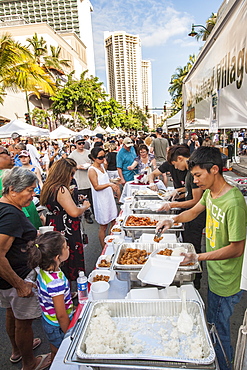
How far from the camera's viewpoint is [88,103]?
26.6m

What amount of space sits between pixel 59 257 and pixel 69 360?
2.56ft

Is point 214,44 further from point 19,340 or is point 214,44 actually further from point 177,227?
point 19,340

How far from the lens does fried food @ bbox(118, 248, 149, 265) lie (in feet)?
6.62

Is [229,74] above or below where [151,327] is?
above

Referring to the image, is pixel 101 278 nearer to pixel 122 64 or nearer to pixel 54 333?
pixel 54 333

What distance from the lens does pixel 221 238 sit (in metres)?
1.81

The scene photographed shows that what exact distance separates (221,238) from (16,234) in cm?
154

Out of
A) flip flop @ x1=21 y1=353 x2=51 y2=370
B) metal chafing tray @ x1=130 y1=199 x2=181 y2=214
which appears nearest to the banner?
metal chafing tray @ x1=130 y1=199 x2=181 y2=214

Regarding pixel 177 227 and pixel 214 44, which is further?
pixel 177 227

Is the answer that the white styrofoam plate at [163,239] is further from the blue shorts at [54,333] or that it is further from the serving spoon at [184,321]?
the blue shorts at [54,333]

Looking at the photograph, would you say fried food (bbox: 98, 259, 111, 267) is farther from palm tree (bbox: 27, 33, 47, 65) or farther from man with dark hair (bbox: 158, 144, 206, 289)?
palm tree (bbox: 27, 33, 47, 65)


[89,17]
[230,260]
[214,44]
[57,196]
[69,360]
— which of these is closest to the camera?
[69,360]

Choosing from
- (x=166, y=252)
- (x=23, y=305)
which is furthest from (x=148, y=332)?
(x=23, y=305)

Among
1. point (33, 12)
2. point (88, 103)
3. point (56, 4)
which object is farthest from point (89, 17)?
point (88, 103)
